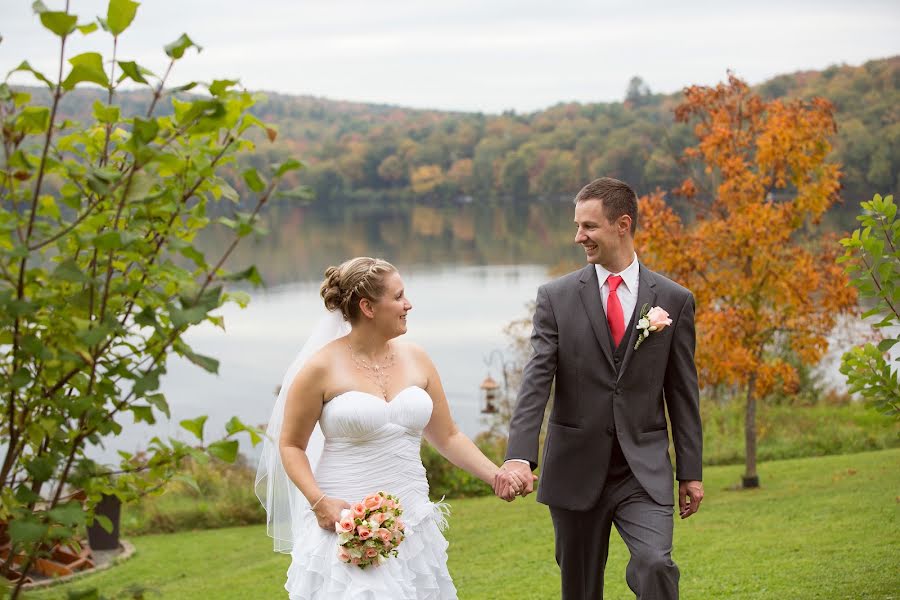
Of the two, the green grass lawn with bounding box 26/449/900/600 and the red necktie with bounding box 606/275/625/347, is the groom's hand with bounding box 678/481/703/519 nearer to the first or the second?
the red necktie with bounding box 606/275/625/347

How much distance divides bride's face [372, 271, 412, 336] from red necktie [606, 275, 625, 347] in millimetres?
1042

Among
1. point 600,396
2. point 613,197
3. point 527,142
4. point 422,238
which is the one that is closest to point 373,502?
point 600,396

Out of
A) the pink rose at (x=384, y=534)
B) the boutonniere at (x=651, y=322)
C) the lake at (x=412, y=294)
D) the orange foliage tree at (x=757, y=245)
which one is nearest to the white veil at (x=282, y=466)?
the pink rose at (x=384, y=534)

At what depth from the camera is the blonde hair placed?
498 cm

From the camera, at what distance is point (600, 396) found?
526 centimetres

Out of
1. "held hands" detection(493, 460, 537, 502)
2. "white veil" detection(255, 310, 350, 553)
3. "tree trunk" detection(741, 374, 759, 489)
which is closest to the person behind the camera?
"held hands" detection(493, 460, 537, 502)

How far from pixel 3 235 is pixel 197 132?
1.61 feet

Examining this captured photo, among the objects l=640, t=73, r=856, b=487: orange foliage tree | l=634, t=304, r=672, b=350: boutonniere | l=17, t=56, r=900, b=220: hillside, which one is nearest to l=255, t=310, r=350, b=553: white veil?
l=634, t=304, r=672, b=350: boutonniere

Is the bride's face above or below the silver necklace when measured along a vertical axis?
above

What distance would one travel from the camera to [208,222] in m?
2.67

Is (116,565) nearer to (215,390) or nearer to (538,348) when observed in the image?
(538,348)

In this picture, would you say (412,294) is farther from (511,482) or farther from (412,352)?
(511,482)

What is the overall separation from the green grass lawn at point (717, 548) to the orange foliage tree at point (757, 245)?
1.49 meters

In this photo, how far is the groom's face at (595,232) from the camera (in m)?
5.24
